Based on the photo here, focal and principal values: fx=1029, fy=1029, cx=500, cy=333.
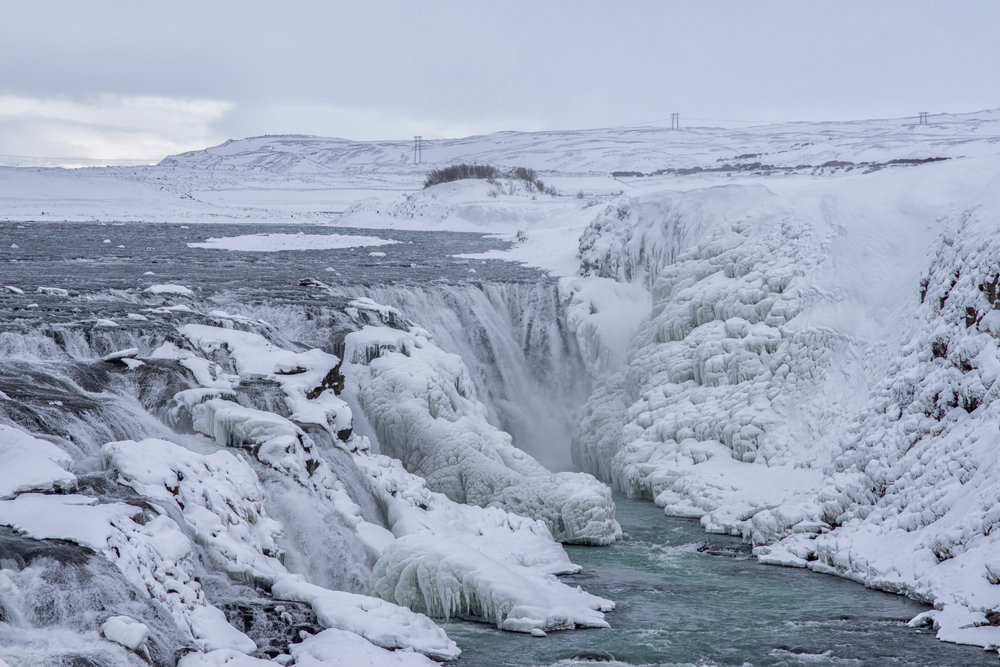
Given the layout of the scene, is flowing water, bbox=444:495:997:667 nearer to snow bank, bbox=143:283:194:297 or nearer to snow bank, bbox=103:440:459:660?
snow bank, bbox=103:440:459:660

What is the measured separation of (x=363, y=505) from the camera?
12.5 m

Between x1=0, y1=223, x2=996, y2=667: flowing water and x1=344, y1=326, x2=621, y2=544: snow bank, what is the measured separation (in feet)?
2.35

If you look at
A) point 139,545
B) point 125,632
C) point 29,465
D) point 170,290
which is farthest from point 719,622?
point 170,290

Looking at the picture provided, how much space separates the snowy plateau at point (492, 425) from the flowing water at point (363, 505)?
0.06 m

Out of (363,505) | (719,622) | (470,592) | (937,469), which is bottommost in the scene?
(719,622)

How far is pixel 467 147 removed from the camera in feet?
521

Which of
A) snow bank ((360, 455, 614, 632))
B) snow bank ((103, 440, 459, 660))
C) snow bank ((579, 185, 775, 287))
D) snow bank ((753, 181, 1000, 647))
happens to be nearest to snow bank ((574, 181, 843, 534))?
snow bank ((579, 185, 775, 287))

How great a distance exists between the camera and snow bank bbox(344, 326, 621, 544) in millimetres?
14508

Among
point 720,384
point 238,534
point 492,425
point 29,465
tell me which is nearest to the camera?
point 29,465

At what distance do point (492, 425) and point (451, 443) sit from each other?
3.56 metres

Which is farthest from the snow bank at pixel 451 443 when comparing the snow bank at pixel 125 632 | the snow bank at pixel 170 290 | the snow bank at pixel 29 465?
the snow bank at pixel 125 632

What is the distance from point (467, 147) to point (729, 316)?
143 meters

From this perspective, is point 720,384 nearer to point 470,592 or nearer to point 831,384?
point 831,384

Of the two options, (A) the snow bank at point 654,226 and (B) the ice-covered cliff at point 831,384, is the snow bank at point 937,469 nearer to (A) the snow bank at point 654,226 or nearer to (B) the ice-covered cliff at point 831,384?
(B) the ice-covered cliff at point 831,384
